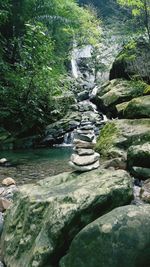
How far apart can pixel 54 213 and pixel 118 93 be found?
13114mm

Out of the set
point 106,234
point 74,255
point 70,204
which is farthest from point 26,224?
point 106,234

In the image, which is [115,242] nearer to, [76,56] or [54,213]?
[54,213]

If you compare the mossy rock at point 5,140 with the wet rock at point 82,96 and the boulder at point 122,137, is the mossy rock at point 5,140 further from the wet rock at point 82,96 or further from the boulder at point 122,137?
the wet rock at point 82,96

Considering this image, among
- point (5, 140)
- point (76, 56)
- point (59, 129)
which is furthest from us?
point (76, 56)

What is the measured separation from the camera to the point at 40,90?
46.7ft

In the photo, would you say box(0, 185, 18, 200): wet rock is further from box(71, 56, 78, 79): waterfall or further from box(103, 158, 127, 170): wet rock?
box(71, 56, 78, 79): waterfall

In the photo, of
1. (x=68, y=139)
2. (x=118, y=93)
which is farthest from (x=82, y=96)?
(x=68, y=139)

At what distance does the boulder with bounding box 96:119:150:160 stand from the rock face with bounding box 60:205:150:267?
4591mm

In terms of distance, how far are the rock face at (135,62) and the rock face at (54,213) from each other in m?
9.66

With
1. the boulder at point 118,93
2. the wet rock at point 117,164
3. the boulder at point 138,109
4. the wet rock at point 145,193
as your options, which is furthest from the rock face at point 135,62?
the wet rock at point 145,193

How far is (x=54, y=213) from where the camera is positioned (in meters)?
3.62

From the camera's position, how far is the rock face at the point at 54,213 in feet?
11.4

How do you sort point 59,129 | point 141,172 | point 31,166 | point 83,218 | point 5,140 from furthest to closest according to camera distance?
point 59,129
point 5,140
point 31,166
point 141,172
point 83,218

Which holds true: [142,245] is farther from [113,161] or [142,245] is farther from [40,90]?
[40,90]
